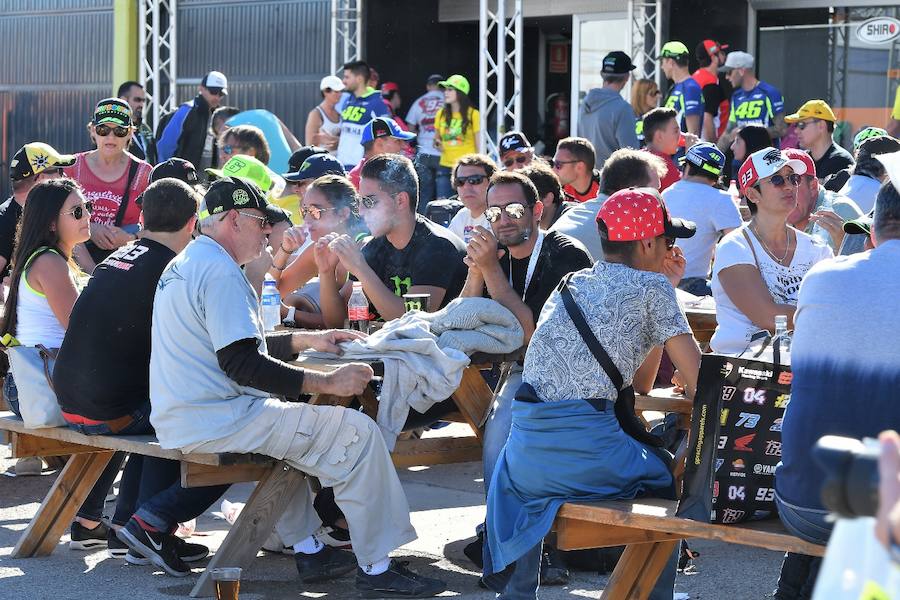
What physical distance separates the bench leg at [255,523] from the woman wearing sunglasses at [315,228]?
68.7 inches

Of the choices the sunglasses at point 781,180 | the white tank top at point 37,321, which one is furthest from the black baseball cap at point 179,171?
the sunglasses at point 781,180

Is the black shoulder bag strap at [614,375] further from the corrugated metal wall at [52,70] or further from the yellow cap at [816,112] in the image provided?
the corrugated metal wall at [52,70]

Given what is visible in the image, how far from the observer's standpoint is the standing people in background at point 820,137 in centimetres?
1005

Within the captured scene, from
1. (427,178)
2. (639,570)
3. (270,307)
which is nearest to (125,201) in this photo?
(270,307)

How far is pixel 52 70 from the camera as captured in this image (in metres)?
20.5

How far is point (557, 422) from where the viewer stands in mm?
4402

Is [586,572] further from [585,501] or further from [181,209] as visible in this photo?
[181,209]

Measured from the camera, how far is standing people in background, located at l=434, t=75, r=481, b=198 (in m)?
14.1

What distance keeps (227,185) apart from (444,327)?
105 centimetres

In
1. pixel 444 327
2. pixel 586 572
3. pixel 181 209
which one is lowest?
pixel 586 572

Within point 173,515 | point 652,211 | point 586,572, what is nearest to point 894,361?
point 652,211

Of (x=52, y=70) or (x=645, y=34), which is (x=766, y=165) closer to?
(x=645, y=34)

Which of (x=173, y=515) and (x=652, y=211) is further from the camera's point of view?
(x=173, y=515)

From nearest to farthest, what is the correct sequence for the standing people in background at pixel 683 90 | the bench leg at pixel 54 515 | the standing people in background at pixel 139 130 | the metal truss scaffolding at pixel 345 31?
1. the bench leg at pixel 54 515
2. the standing people in background at pixel 139 130
3. the standing people in background at pixel 683 90
4. the metal truss scaffolding at pixel 345 31
